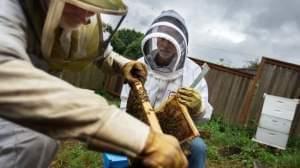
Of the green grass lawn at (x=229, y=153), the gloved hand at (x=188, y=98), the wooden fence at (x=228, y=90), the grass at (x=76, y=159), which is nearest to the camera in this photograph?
the gloved hand at (x=188, y=98)

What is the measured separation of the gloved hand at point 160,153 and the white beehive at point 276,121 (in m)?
8.38

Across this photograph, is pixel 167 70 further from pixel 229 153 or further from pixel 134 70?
pixel 229 153

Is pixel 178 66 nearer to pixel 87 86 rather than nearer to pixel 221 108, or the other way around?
pixel 221 108

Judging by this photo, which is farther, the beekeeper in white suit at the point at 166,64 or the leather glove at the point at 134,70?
the beekeeper in white suit at the point at 166,64

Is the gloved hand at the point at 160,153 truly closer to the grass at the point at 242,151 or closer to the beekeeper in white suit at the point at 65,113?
the beekeeper in white suit at the point at 65,113

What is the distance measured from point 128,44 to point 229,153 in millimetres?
9015

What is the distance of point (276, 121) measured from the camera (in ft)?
32.1

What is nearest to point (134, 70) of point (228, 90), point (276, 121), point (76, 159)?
point (76, 159)

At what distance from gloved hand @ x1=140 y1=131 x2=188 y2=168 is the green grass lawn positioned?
185 inches

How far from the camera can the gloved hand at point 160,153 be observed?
1.66 metres

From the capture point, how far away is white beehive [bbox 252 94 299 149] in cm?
973

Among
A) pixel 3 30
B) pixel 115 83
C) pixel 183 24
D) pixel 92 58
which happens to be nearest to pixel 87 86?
pixel 115 83

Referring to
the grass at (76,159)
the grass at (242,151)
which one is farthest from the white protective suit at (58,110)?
the grass at (242,151)

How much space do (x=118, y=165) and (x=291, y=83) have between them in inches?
297
